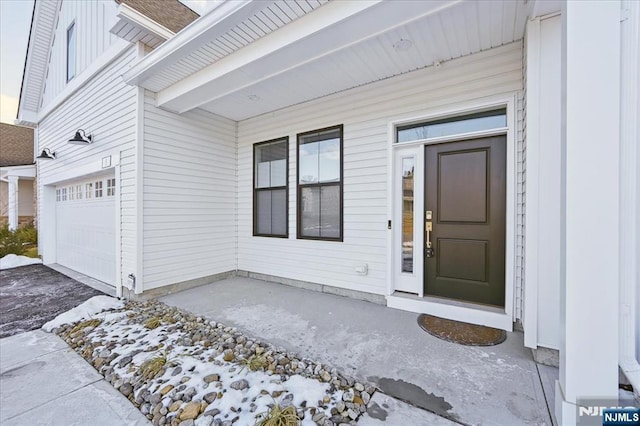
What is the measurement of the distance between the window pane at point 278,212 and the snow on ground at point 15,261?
6.84 meters

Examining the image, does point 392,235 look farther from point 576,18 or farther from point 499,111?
point 576,18

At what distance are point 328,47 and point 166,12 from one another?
3729 mm

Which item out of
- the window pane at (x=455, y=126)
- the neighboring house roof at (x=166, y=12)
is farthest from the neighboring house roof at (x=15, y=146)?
the window pane at (x=455, y=126)

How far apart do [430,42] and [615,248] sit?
245cm

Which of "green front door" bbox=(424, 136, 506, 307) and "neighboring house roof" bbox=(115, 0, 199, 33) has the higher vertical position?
"neighboring house roof" bbox=(115, 0, 199, 33)

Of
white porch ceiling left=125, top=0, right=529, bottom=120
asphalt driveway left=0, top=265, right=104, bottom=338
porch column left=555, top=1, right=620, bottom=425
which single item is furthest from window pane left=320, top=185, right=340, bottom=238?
asphalt driveway left=0, top=265, right=104, bottom=338

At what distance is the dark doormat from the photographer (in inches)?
103

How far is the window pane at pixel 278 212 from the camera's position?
4.72 metres

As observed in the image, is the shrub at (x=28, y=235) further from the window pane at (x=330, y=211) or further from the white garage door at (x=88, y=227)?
the window pane at (x=330, y=211)

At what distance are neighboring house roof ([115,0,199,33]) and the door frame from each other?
3841 millimetres

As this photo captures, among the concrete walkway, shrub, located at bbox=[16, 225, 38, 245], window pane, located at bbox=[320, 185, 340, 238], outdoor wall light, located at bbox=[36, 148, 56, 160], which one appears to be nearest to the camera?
the concrete walkway

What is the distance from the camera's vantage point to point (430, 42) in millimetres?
2814

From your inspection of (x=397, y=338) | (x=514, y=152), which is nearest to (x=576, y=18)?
(x=514, y=152)

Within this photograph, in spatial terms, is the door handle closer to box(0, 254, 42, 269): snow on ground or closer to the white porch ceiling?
the white porch ceiling
